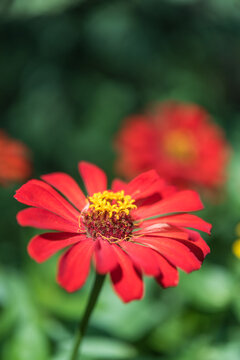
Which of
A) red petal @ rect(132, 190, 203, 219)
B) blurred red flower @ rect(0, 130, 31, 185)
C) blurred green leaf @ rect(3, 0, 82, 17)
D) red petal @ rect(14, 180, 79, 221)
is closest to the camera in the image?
red petal @ rect(14, 180, 79, 221)

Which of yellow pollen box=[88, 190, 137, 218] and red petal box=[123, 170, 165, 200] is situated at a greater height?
red petal box=[123, 170, 165, 200]

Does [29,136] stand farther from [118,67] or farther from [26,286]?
[26,286]

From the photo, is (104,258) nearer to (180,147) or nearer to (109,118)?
(180,147)

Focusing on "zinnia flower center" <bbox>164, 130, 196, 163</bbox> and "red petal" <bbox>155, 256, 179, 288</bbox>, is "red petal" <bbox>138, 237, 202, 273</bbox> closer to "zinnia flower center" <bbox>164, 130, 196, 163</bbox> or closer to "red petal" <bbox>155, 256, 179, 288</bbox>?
"red petal" <bbox>155, 256, 179, 288</bbox>

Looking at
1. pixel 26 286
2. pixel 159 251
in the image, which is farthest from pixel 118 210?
pixel 26 286

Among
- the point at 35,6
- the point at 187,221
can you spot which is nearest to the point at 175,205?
the point at 187,221

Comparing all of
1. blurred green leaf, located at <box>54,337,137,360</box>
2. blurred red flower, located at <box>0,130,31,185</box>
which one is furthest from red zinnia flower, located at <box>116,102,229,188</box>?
blurred green leaf, located at <box>54,337,137,360</box>

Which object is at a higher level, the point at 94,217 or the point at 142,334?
the point at 94,217
